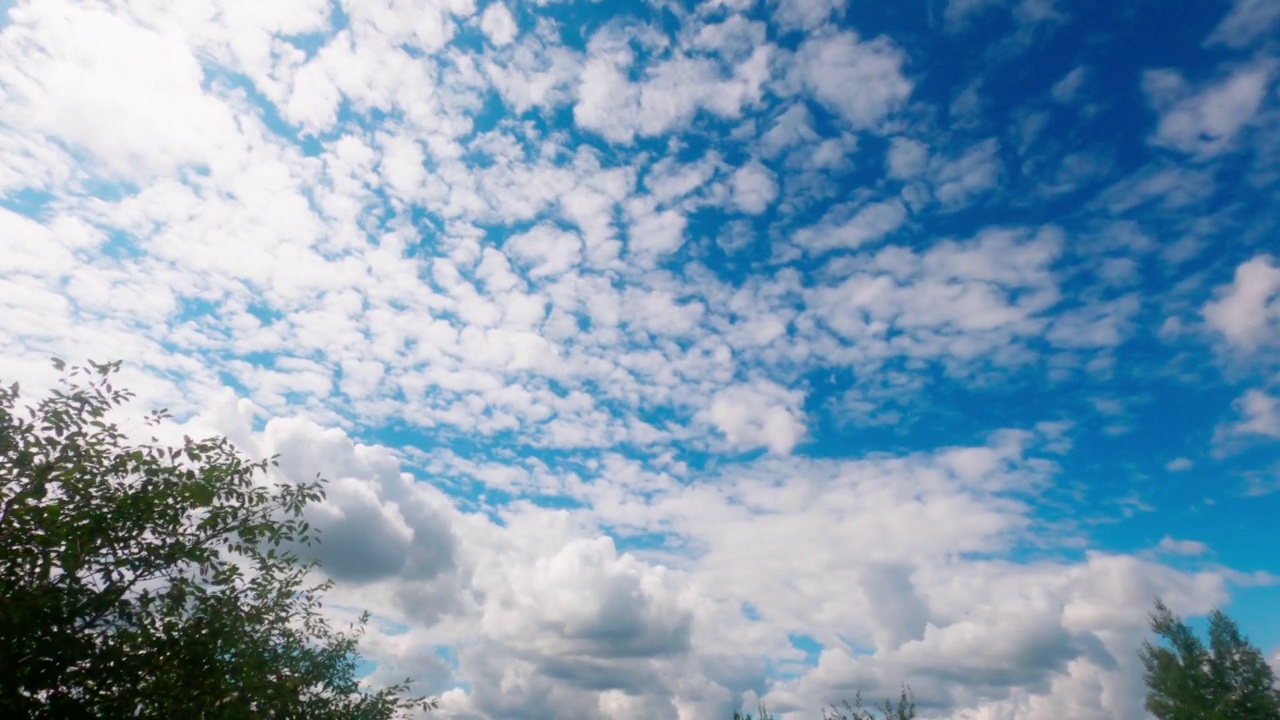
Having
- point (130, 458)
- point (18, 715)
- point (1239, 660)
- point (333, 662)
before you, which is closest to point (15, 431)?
point (130, 458)

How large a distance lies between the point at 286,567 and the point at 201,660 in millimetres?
6712

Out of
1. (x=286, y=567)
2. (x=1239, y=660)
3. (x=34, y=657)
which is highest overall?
(x=1239, y=660)

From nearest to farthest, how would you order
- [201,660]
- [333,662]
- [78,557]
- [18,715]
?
1. [18,715]
2. [78,557]
3. [201,660]
4. [333,662]

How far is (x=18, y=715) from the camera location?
11867 millimetres

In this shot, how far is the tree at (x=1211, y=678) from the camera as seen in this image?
6097 centimetres

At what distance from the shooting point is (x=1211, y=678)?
64.6 m

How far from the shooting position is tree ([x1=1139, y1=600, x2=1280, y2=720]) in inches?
2400

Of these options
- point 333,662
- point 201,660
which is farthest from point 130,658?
point 333,662

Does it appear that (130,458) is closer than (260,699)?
Yes

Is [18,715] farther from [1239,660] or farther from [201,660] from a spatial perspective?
[1239,660]

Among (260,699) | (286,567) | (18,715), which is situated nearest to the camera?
(18,715)

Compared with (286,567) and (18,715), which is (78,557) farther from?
(286,567)

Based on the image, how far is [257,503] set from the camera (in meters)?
16.6

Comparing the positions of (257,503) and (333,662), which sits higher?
(257,503)
